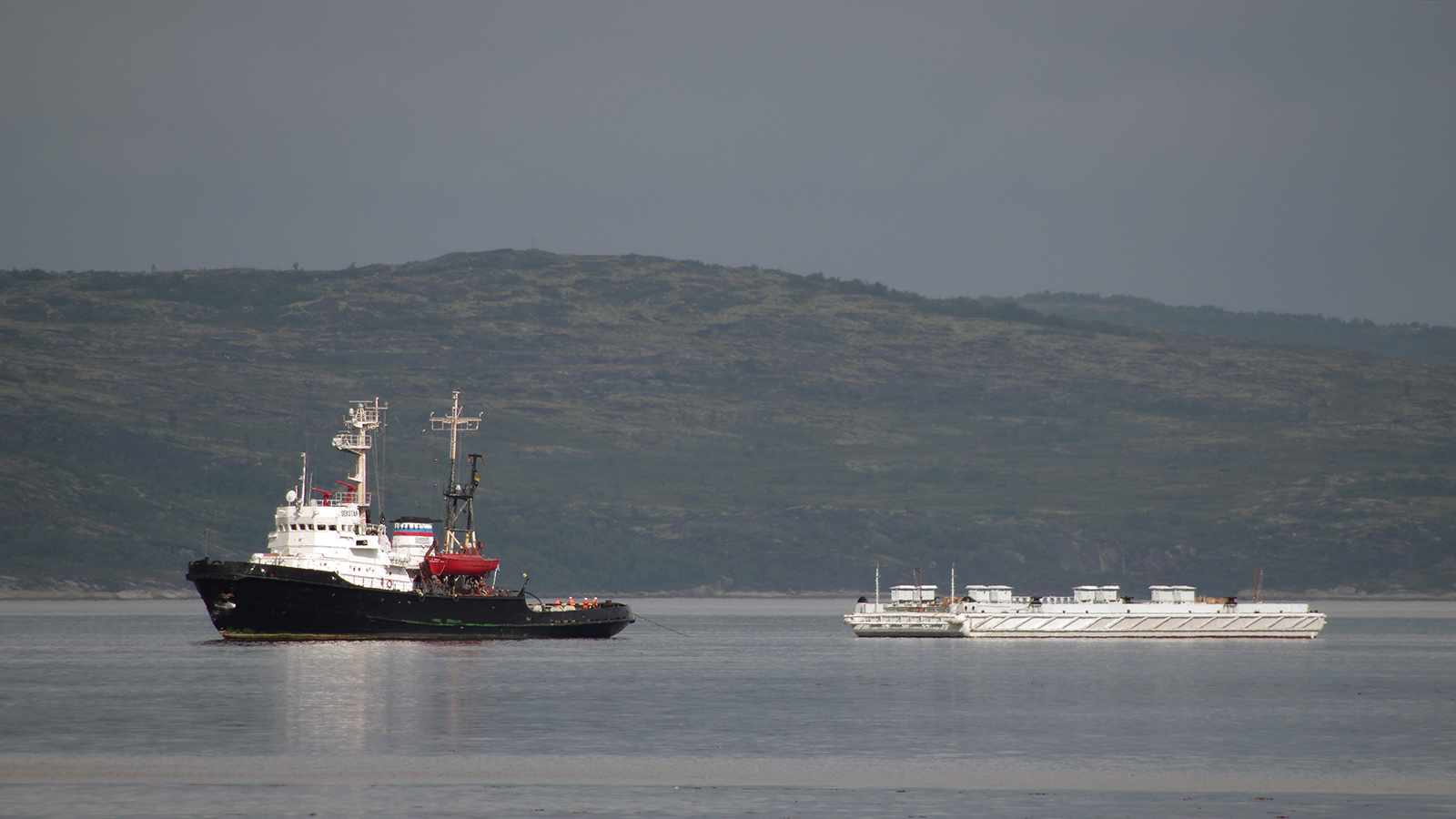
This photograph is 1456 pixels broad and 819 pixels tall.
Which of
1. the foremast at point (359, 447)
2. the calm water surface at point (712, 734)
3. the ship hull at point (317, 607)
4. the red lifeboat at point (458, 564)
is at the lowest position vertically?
the calm water surface at point (712, 734)

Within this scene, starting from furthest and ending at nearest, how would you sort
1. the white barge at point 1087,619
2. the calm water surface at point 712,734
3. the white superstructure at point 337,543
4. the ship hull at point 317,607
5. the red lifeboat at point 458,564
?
the white barge at point 1087,619
the red lifeboat at point 458,564
the white superstructure at point 337,543
the ship hull at point 317,607
the calm water surface at point 712,734

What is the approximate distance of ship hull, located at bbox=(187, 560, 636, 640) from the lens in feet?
342

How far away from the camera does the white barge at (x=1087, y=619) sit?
135 meters

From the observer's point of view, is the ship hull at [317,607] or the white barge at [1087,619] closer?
the ship hull at [317,607]

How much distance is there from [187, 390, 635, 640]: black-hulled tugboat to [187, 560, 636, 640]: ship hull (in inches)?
2.3

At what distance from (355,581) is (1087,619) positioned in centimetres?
6013

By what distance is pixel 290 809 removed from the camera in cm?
4119

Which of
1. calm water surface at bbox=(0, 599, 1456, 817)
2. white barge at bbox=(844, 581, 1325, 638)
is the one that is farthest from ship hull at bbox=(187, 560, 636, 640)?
white barge at bbox=(844, 581, 1325, 638)

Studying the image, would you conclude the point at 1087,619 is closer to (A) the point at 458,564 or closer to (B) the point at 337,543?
(A) the point at 458,564

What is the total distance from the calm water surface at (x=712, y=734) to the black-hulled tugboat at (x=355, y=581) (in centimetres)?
226

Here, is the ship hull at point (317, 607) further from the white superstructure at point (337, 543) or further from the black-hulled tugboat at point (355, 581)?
the white superstructure at point (337, 543)

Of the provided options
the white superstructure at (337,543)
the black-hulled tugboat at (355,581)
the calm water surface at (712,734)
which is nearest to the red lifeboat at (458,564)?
the black-hulled tugboat at (355,581)

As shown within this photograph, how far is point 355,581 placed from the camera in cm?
10700

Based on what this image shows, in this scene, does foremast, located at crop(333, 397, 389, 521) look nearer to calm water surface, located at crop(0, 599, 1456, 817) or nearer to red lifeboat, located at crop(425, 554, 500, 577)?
red lifeboat, located at crop(425, 554, 500, 577)
